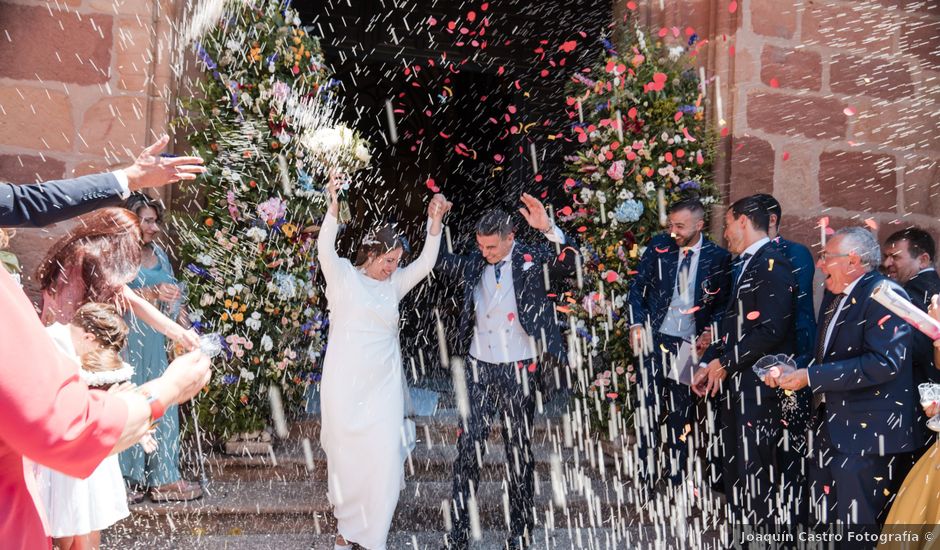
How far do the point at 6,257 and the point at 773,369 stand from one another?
4045 millimetres

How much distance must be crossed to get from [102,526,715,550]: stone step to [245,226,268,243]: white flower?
1826 millimetres

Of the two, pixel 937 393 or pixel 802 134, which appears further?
pixel 802 134

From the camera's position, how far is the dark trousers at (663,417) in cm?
498

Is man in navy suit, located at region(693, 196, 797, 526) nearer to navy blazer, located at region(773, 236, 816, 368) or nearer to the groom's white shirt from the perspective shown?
navy blazer, located at region(773, 236, 816, 368)

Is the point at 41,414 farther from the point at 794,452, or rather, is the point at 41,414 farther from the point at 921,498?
the point at 794,452

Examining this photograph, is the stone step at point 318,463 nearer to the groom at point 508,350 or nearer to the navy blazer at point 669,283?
the groom at point 508,350

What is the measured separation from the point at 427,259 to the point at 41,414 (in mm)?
3485

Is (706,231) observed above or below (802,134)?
Result: below

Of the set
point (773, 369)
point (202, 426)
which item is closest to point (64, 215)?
point (202, 426)

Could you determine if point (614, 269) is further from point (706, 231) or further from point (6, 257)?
point (6, 257)

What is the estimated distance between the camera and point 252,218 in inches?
206

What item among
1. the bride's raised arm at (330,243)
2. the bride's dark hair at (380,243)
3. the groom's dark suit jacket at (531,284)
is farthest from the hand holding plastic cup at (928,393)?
the bride's raised arm at (330,243)

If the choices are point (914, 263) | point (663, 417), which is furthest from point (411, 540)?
point (914, 263)

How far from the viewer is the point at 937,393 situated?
3.63 meters
